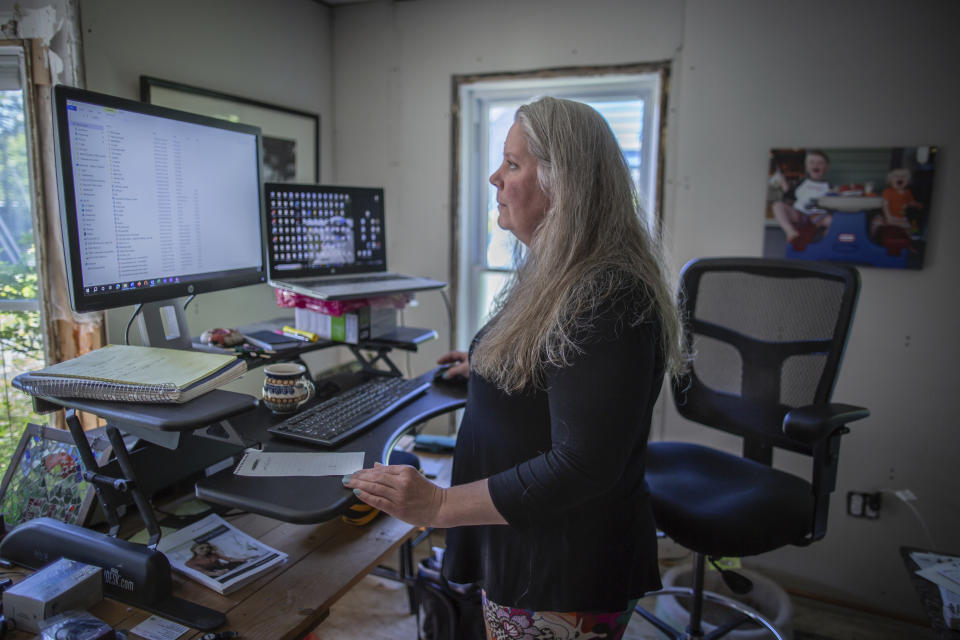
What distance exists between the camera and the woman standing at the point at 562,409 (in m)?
0.93

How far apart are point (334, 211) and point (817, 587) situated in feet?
7.70

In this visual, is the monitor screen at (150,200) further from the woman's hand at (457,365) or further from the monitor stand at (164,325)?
the woman's hand at (457,365)

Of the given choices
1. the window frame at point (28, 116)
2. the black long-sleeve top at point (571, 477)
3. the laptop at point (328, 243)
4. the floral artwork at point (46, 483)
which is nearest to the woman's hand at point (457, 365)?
the laptop at point (328, 243)

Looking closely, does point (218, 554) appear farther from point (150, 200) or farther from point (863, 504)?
point (863, 504)

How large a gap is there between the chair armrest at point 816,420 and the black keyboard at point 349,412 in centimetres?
99

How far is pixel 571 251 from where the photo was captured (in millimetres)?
1027

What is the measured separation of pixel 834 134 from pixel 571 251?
177 centimetres

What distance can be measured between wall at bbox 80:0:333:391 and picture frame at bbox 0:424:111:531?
0.76 m

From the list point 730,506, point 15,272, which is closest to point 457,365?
point 730,506

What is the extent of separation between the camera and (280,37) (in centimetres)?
271

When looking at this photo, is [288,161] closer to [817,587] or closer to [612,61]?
[612,61]

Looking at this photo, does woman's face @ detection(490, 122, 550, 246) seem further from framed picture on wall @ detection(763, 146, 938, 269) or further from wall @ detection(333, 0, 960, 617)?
framed picture on wall @ detection(763, 146, 938, 269)

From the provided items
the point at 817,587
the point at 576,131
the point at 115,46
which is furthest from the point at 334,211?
the point at 817,587

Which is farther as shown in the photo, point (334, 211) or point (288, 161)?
point (288, 161)
